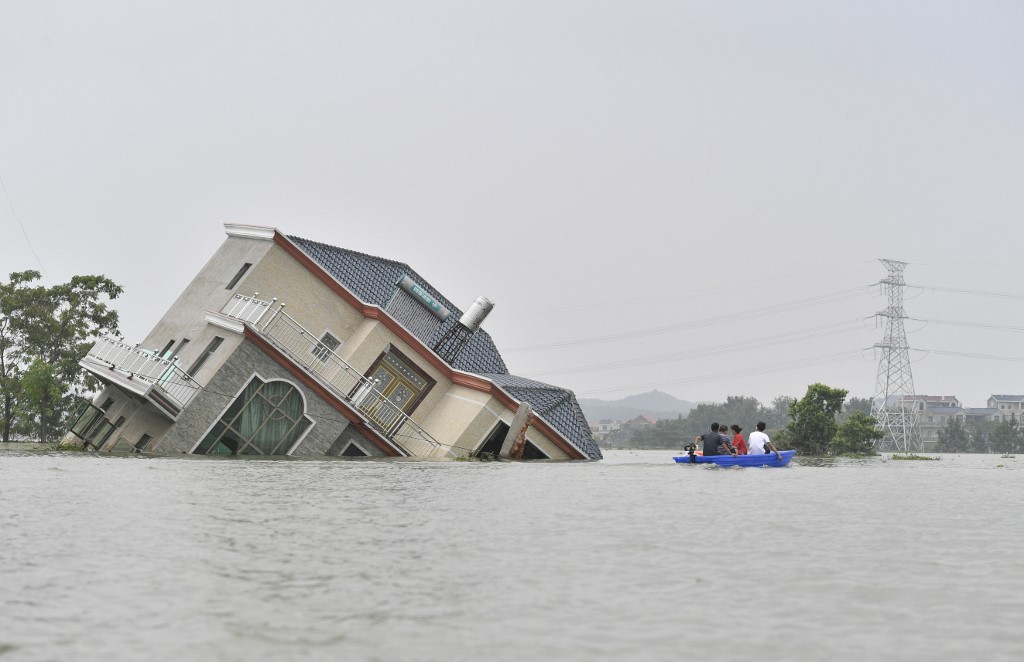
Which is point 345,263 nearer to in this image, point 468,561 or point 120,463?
point 120,463

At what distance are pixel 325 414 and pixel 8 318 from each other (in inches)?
1360

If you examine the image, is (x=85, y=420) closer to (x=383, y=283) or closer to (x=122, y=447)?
(x=122, y=447)

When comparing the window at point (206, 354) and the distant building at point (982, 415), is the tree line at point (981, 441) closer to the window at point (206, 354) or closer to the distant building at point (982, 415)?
the distant building at point (982, 415)

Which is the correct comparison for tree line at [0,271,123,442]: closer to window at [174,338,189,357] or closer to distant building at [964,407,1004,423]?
window at [174,338,189,357]

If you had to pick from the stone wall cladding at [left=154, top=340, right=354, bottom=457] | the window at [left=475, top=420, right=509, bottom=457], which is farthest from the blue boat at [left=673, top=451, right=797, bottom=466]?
the stone wall cladding at [left=154, top=340, right=354, bottom=457]

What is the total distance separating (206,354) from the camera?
131ft

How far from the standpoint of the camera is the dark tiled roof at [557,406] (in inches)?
1793

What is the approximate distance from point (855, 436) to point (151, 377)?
51.9 m

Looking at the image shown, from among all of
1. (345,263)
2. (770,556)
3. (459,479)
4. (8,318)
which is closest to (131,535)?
(770,556)

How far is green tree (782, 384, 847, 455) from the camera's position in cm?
7281

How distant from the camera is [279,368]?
39.1m

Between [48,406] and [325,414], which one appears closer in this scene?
[325,414]

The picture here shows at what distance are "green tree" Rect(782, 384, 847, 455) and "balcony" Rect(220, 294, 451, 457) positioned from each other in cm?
3774

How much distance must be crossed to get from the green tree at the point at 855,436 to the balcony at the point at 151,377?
161 feet
